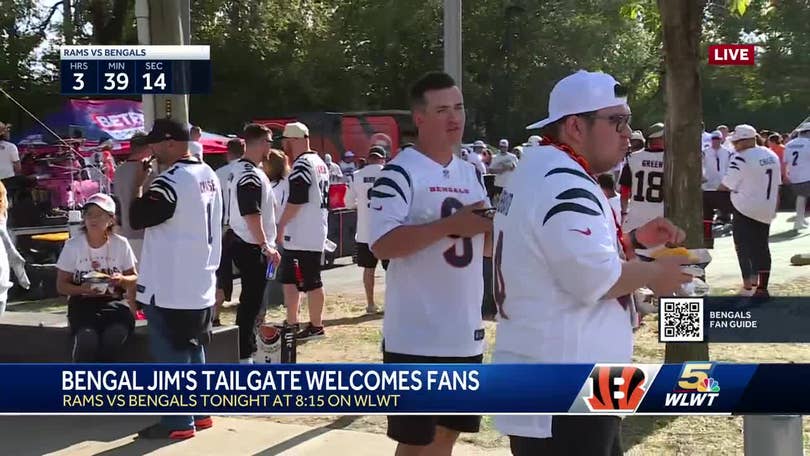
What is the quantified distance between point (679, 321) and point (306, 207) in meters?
3.30

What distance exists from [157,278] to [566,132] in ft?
9.97

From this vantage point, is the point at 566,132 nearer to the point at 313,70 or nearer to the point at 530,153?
the point at 530,153

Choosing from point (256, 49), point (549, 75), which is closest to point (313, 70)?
point (256, 49)

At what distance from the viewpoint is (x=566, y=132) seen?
9.36 feet

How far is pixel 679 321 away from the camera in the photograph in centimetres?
680

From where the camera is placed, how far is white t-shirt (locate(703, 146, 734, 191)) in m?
14.8

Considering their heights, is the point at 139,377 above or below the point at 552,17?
→ below

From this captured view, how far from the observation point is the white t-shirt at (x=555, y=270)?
2654 millimetres

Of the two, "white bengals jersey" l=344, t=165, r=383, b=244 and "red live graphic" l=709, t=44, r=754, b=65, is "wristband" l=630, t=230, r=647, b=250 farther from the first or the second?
"red live graphic" l=709, t=44, r=754, b=65

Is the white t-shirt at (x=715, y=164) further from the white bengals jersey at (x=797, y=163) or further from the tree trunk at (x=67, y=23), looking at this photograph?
the tree trunk at (x=67, y=23)

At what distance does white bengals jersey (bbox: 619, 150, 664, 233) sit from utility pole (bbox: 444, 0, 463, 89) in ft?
12.3

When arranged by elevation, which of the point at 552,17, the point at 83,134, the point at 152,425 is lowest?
the point at 152,425

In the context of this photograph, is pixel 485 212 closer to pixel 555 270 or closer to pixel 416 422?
pixel 416 422

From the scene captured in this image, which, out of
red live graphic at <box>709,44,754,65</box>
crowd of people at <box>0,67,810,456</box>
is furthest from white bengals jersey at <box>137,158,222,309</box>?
red live graphic at <box>709,44,754,65</box>
